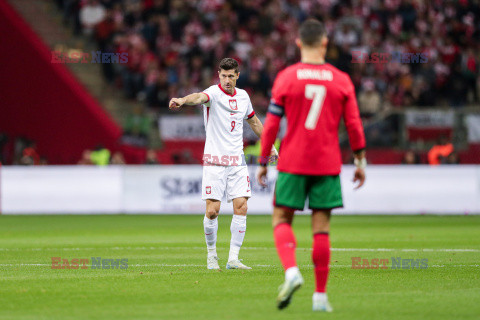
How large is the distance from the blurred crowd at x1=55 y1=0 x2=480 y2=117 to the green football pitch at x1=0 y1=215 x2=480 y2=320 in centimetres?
1007

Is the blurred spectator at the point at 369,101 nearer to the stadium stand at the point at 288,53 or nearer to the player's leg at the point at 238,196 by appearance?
the stadium stand at the point at 288,53

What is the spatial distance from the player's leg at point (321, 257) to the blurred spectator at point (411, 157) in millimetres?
18110

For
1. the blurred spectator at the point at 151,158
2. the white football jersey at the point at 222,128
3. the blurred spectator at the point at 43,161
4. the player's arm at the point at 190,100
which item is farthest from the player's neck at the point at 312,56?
the blurred spectator at the point at 43,161

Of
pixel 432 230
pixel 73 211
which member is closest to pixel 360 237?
pixel 432 230

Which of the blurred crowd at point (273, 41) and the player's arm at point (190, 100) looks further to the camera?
the blurred crowd at point (273, 41)

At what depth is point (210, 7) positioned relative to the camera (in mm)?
30875

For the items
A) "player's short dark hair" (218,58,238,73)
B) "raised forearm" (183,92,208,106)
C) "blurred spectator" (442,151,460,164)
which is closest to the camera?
"raised forearm" (183,92,208,106)

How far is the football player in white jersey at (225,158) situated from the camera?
1146 centimetres

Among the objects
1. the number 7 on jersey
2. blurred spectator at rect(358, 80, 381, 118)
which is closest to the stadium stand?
blurred spectator at rect(358, 80, 381, 118)

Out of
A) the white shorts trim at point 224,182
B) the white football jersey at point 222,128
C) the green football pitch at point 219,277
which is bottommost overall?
the green football pitch at point 219,277

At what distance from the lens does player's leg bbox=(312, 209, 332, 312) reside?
25.1 ft

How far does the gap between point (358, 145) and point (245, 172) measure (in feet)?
12.8

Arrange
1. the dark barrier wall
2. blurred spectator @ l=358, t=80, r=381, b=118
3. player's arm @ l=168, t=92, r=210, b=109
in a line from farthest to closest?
the dark barrier wall
blurred spectator @ l=358, t=80, r=381, b=118
player's arm @ l=168, t=92, r=210, b=109

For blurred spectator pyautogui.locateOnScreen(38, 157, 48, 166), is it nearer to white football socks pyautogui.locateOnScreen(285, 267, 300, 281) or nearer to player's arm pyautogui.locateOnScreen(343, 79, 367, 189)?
player's arm pyautogui.locateOnScreen(343, 79, 367, 189)
